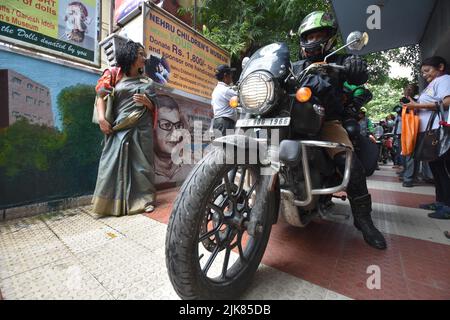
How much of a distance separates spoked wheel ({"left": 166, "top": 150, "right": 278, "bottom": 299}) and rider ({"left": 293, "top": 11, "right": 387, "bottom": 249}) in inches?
28.1

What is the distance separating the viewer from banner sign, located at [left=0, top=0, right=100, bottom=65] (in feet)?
7.79

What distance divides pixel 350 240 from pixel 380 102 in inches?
1202

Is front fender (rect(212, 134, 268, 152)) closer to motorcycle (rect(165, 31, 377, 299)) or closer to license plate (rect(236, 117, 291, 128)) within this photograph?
motorcycle (rect(165, 31, 377, 299))

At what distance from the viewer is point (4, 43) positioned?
2268 millimetres

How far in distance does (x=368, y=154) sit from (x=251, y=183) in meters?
1.21

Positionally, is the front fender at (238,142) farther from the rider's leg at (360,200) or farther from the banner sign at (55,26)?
the banner sign at (55,26)

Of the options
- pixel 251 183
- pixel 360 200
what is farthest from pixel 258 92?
pixel 360 200

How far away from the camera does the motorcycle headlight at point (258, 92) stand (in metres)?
1.22

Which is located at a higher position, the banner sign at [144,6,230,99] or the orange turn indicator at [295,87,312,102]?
the banner sign at [144,6,230,99]

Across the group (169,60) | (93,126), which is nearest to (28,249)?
(93,126)

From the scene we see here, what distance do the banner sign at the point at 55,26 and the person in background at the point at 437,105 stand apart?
12.9 feet

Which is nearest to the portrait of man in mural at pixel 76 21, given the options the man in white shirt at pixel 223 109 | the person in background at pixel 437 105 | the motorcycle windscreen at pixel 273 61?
the man in white shirt at pixel 223 109

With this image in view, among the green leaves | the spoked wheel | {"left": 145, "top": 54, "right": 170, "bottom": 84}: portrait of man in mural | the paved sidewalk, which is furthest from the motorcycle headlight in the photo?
the green leaves
